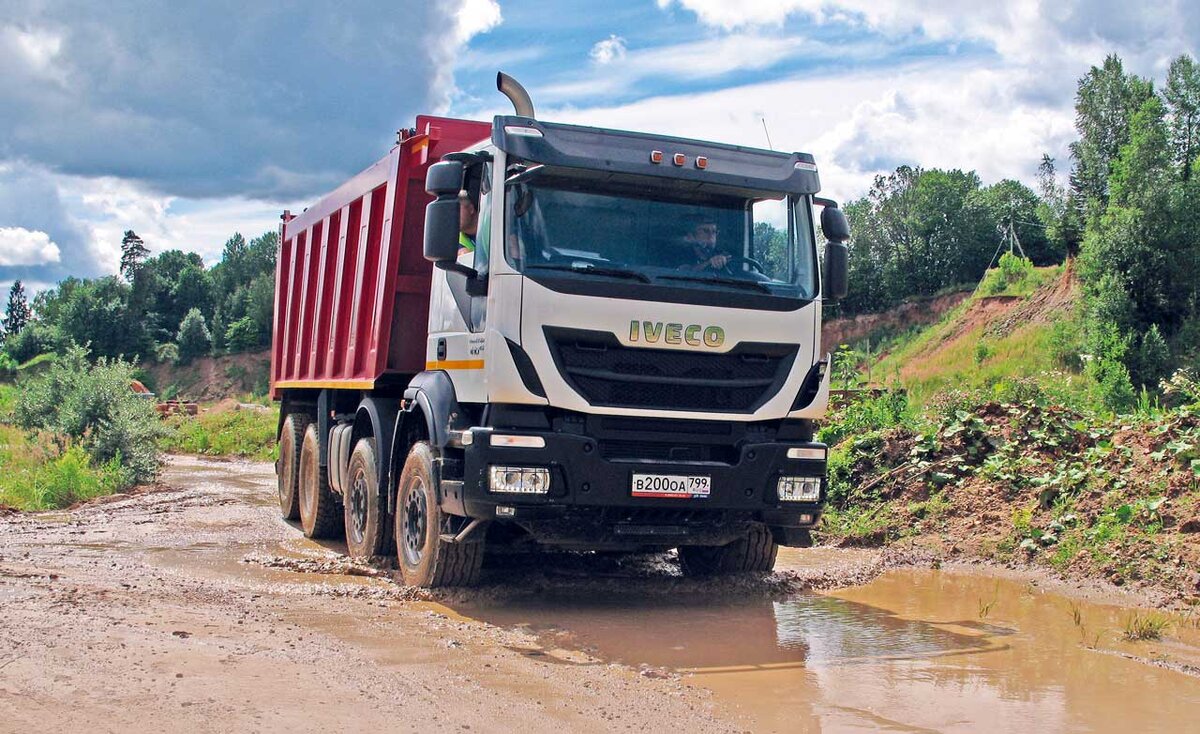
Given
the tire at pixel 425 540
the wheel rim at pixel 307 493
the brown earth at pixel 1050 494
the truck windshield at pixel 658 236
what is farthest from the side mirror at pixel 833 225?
the wheel rim at pixel 307 493

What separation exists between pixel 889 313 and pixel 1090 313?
26.5 metres

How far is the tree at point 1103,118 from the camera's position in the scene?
5066 centimetres

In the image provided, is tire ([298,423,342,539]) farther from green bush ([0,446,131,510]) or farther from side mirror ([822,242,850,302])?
side mirror ([822,242,850,302])

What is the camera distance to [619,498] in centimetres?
707

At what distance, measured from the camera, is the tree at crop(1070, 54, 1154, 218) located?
5066 centimetres

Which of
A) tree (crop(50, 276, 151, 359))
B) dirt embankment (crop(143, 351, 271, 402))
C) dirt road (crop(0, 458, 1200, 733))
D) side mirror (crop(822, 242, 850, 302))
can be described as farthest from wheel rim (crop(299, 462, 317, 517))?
tree (crop(50, 276, 151, 359))

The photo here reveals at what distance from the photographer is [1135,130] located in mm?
46594

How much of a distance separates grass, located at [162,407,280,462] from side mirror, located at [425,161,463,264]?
21.9 metres

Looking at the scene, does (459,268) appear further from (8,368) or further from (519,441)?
(8,368)

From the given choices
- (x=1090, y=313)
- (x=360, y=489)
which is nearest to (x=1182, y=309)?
(x=1090, y=313)

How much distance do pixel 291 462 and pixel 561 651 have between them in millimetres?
7378

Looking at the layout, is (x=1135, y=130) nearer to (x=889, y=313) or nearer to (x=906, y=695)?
(x=889, y=313)

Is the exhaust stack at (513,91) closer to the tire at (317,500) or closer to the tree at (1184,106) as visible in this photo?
the tire at (317,500)

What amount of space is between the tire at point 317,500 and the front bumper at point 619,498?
4.54 m
